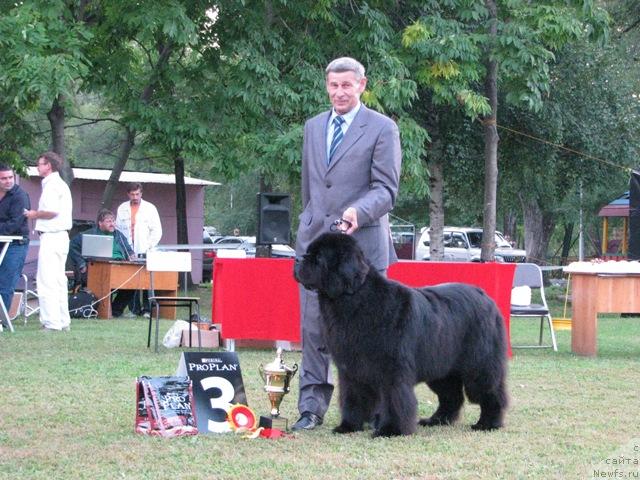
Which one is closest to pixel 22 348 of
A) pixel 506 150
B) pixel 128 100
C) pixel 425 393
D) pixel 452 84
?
pixel 425 393

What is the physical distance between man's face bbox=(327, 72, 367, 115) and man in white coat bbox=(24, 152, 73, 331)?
6.82 m

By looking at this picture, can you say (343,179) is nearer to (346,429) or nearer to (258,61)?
(346,429)

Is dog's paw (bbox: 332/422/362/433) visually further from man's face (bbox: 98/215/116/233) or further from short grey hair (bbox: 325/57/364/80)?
man's face (bbox: 98/215/116/233)

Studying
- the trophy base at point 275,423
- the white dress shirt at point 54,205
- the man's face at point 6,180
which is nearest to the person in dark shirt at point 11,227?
the man's face at point 6,180

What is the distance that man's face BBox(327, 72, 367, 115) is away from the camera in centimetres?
570

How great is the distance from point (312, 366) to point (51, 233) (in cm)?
686

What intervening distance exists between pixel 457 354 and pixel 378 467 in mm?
1172

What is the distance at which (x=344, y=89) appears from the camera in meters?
5.73

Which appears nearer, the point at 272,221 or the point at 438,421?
the point at 438,421

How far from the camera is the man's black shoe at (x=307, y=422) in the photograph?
19.1 feet

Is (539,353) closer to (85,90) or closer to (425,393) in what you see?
(425,393)

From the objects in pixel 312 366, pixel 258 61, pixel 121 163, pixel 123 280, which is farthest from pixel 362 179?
pixel 121 163

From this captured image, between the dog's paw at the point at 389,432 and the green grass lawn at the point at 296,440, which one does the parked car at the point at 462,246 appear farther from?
the dog's paw at the point at 389,432

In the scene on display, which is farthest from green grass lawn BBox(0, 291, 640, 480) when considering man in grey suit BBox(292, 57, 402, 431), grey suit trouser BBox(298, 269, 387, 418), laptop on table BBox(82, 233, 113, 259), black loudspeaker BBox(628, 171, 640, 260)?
black loudspeaker BBox(628, 171, 640, 260)
